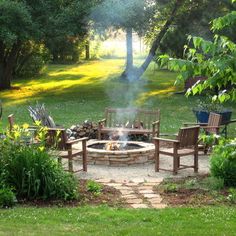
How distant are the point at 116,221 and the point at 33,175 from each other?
1.50m

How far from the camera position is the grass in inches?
211

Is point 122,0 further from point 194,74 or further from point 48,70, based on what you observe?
point 194,74

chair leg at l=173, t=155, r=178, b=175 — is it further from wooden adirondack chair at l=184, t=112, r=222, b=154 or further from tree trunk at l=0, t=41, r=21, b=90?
tree trunk at l=0, t=41, r=21, b=90

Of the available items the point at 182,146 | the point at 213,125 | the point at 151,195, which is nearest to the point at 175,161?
the point at 182,146

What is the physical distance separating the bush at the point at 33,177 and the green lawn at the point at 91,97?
7.52 meters

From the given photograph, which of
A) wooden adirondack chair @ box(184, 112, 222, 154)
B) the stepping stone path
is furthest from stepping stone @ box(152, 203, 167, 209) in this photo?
wooden adirondack chair @ box(184, 112, 222, 154)

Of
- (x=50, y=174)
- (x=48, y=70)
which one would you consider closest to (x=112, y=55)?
(x=48, y=70)

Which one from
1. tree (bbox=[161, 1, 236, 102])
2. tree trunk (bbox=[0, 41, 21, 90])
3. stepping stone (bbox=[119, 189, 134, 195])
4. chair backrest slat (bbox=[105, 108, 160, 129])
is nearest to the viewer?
tree (bbox=[161, 1, 236, 102])

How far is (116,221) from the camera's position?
19.1ft


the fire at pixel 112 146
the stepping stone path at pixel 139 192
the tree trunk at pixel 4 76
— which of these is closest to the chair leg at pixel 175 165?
the stepping stone path at pixel 139 192

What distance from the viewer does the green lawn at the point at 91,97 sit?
683 inches

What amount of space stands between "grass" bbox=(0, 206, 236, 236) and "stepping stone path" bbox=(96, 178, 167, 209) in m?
0.43

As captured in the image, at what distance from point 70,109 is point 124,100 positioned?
3.74 m

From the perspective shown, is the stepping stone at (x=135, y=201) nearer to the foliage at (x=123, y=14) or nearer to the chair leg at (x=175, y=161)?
the chair leg at (x=175, y=161)
